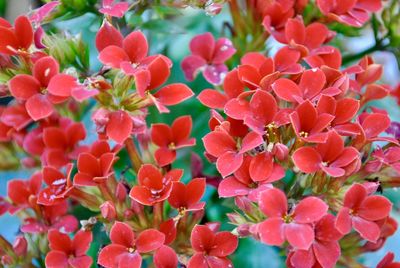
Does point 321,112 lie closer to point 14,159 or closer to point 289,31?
point 289,31

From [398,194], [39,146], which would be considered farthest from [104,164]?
[398,194]

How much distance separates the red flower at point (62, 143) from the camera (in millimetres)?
777

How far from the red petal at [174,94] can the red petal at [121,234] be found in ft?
0.47

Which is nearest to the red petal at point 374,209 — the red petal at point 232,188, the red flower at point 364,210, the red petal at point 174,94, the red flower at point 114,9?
the red flower at point 364,210

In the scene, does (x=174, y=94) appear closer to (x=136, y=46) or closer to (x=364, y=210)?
(x=136, y=46)

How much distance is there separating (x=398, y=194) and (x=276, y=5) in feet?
1.06

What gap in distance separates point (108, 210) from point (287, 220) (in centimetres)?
19

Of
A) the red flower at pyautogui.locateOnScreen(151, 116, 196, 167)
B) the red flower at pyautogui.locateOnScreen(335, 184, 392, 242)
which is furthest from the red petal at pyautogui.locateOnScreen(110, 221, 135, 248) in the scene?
the red flower at pyautogui.locateOnScreen(335, 184, 392, 242)

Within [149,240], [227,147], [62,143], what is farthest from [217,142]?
[62,143]

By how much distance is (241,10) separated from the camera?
35.2 inches

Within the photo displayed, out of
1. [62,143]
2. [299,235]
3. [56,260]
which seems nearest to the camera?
[299,235]

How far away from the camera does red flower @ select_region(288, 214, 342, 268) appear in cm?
61

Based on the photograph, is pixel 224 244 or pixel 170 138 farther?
pixel 170 138

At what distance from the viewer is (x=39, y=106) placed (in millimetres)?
702
